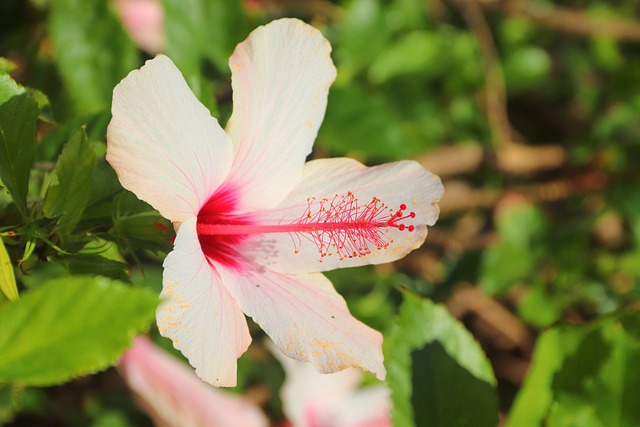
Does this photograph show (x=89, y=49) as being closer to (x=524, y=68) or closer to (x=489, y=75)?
(x=489, y=75)

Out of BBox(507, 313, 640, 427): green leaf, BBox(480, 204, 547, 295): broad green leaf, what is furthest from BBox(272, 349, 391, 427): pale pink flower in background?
BBox(480, 204, 547, 295): broad green leaf

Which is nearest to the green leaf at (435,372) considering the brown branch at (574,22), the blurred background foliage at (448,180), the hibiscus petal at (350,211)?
the blurred background foliage at (448,180)

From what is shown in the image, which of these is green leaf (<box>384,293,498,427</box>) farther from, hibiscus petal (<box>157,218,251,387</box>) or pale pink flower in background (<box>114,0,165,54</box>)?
pale pink flower in background (<box>114,0,165,54</box>)

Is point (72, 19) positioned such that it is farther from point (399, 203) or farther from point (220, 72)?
point (399, 203)

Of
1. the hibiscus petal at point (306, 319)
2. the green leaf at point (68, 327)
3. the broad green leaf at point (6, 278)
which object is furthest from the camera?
the hibiscus petal at point (306, 319)

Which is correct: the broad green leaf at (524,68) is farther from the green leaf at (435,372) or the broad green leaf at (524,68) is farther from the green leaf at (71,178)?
the green leaf at (71,178)

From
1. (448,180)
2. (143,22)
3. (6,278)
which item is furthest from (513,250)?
(6,278)
